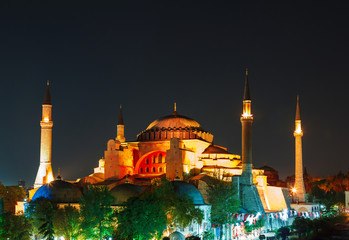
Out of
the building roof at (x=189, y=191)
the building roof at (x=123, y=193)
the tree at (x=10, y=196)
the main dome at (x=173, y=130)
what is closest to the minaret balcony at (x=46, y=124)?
the tree at (x=10, y=196)

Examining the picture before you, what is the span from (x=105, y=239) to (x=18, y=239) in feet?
18.2

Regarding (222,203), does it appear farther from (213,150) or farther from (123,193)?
(213,150)

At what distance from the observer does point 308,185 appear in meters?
87.1

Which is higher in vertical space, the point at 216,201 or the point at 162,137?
the point at 162,137

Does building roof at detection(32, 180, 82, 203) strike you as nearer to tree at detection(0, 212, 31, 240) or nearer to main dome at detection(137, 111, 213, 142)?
tree at detection(0, 212, 31, 240)

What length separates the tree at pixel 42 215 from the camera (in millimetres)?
36644

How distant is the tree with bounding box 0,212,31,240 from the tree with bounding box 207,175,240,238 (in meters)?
13.9

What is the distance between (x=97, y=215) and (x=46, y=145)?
55.0 ft

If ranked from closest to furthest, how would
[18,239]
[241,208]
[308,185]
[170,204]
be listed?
1. [18,239]
2. [170,204]
3. [241,208]
4. [308,185]

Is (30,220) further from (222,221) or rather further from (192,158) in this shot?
(192,158)

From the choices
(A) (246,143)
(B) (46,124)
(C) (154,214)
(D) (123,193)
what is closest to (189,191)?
(D) (123,193)

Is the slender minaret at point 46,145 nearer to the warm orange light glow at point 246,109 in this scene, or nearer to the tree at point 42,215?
the tree at point 42,215

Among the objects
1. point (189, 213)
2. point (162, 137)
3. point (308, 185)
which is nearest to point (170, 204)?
point (189, 213)

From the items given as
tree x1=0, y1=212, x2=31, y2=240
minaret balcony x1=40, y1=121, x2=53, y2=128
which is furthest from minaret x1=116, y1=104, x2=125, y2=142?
tree x1=0, y1=212, x2=31, y2=240
